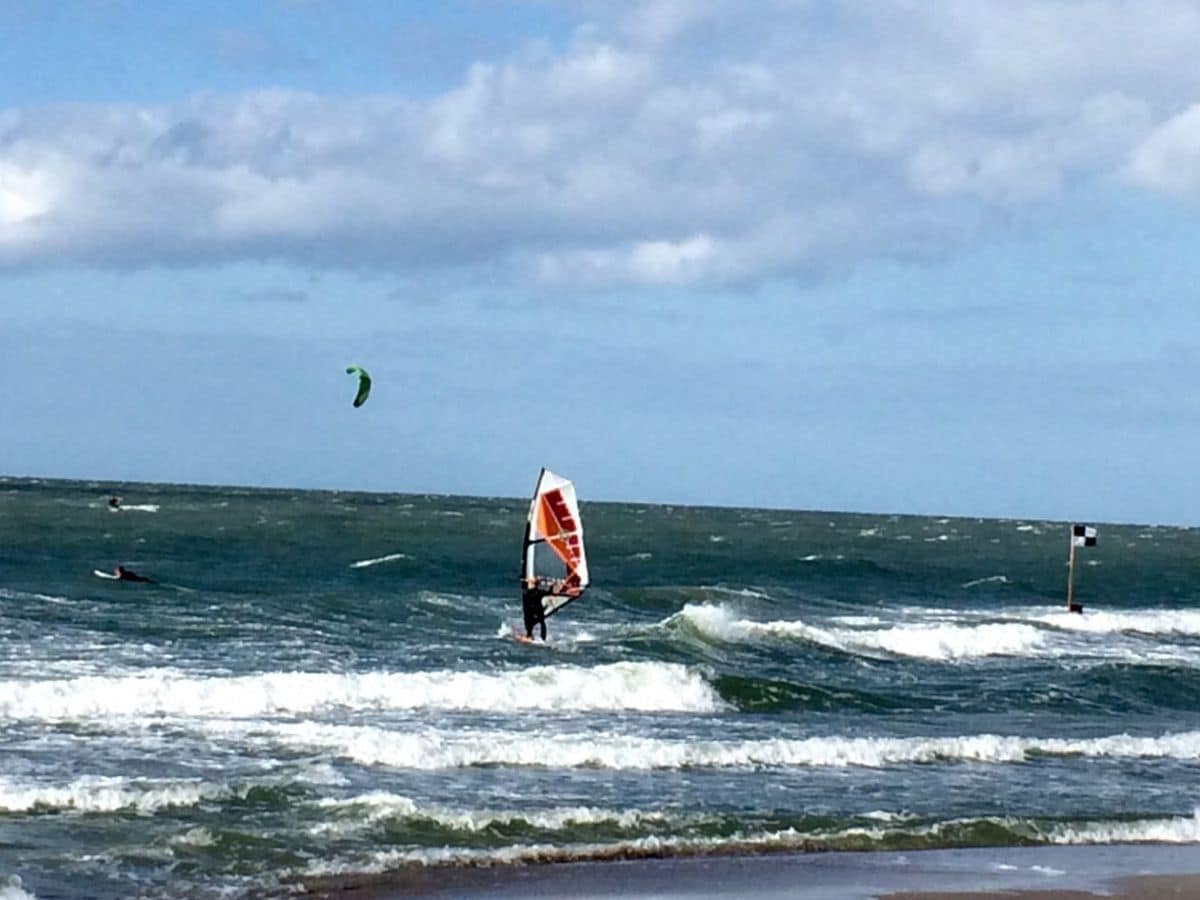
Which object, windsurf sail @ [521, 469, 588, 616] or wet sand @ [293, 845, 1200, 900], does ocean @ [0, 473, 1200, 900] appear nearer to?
wet sand @ [293, 845, 1200, 900]

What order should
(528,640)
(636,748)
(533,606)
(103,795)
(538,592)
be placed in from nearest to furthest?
(103,795)
(636,748)
(538,592)
(533,606)
(528,640)

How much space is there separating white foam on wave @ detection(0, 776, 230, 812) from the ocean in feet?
0.11

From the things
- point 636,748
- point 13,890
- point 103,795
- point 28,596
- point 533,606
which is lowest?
point 13,890

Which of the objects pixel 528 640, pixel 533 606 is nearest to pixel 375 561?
pixel 528 640

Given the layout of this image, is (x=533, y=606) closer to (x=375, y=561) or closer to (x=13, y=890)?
(x=13, y=890)

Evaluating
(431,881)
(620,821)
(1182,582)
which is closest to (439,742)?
(620,821)

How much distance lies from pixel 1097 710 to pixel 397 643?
10.6 meters

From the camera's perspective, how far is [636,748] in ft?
60.4

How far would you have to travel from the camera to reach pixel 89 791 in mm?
15180

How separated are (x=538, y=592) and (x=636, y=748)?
9.33 metres

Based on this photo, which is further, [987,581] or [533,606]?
[987,581]

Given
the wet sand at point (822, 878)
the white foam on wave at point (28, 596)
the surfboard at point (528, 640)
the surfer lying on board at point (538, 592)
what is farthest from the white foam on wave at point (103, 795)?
the white foam on wave at point (28, 596)

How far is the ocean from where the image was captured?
47.7 feet

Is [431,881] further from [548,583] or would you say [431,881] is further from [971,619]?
[971,619]
